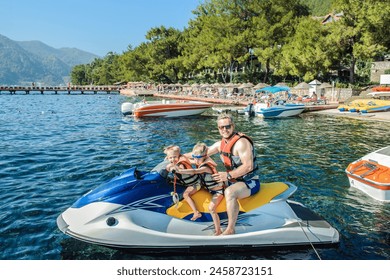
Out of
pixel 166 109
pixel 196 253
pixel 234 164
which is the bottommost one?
pixel 196 253

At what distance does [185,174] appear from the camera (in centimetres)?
575

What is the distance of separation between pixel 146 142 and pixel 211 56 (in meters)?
50.0

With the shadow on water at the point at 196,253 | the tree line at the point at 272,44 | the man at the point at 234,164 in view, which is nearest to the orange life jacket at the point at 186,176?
the man at the point at 234,164

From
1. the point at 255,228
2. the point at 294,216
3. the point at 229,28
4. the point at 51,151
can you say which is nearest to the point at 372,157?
A: the point at 294,216

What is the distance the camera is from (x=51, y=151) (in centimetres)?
1521

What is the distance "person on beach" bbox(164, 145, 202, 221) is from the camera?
5734 mm

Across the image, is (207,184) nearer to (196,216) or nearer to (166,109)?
(196,216)

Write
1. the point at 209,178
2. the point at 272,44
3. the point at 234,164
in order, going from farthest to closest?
the point at 272,44 < the point at 209,178 < the point at 234,164

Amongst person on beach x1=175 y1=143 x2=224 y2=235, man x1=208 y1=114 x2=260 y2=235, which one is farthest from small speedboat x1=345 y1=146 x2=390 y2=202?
person on beach x1=175 y1=143 x2=224 y2=235

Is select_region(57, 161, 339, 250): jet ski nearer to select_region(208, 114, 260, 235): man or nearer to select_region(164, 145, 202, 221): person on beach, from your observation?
select_region(164, 145, 202, 221): person on beach

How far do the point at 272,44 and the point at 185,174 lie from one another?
5441 centimetres

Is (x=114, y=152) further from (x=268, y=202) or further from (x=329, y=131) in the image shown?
(x=329, y=131)

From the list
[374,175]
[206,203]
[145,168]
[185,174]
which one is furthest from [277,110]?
[185,174]

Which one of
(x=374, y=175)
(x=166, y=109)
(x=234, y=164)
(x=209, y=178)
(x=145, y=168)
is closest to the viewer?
(x=234, y=164)
